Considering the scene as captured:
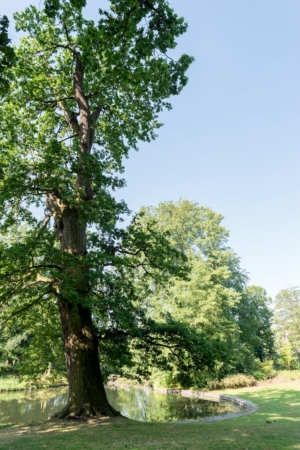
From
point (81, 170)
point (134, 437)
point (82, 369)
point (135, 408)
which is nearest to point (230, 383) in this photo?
point (135, 408)

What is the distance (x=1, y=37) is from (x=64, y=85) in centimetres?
778

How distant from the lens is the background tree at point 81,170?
632 cm

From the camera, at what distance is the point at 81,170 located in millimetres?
9266

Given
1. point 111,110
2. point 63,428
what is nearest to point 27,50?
point 111,110

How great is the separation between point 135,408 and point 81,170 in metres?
14.4

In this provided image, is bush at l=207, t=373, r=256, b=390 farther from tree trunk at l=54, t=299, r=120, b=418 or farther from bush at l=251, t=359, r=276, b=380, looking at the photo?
tree trunk at l=54, t=299, r=120, b=418

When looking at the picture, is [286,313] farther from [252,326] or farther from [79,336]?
[79,336]

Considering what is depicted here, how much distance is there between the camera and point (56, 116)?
1281 centimetres

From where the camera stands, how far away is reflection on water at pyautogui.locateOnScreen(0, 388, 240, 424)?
14384mm

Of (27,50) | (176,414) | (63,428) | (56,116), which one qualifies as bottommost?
(176,414)

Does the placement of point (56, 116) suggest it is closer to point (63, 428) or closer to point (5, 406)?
point (63, 428)

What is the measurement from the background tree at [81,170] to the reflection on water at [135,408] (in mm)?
6774

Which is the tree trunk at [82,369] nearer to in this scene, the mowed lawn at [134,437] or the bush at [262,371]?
the mowed lawn at [134,437]

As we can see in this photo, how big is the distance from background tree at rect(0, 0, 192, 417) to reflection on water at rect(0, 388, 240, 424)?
6.77 metres
